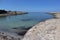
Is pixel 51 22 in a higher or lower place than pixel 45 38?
higher

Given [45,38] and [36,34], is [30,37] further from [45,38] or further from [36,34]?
[45,38]

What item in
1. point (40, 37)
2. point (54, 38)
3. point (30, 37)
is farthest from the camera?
point (30, 37)

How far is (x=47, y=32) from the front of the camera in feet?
21.0

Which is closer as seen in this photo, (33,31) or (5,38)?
(33,31)

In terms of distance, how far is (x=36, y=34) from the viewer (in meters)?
6.74

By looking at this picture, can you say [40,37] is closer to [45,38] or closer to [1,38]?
[45,38]

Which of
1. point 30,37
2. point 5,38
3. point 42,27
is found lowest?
point 5,38

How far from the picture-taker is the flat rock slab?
606 centimetres

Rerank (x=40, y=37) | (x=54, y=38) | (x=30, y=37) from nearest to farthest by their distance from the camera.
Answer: (x=54, y=38)
(x=40, y=37)
(x=30, y=37)

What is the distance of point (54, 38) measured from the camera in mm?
5895

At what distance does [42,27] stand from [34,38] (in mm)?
644

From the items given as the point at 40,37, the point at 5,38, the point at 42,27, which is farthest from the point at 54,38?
the point at 5,38

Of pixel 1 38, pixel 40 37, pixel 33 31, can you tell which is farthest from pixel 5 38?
pixel 40 37

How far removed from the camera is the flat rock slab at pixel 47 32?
6.06 m
